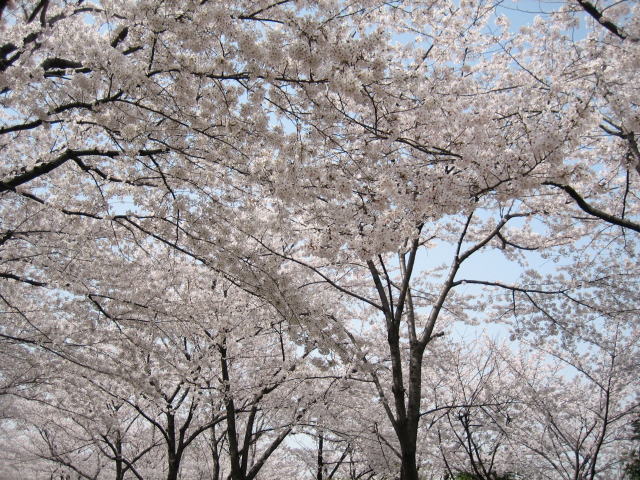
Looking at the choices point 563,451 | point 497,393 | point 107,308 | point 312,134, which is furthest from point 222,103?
point 563,451

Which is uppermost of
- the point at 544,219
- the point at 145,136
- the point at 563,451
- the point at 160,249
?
the point at 544,219

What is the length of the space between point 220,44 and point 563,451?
1407 centimetres

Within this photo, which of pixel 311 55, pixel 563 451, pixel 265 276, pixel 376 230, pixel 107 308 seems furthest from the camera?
pixel 563 451

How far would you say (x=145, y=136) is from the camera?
438 cm

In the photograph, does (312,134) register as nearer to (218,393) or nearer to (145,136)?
(145,136)

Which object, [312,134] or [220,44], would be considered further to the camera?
[312,134]

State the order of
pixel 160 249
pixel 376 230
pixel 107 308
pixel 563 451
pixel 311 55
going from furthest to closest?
pixel 563 451 < pixel 160 249 < pixel 107 308 < pixel 376 230 < pixel 311 55

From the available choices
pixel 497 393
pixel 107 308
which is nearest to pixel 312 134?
pixel 107 308

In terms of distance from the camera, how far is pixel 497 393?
1284cm

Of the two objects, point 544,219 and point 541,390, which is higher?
point 544,219

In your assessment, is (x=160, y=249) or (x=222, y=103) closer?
(x=222, y=103)

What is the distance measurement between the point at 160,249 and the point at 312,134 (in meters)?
5.62

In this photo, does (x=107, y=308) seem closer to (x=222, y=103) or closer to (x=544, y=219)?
(x=222, y=103)

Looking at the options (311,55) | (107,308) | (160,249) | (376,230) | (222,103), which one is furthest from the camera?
(160,249)
